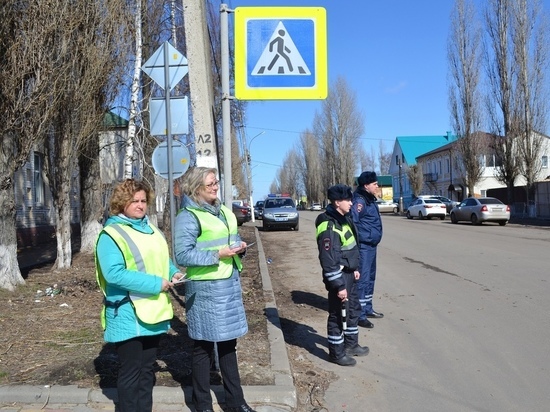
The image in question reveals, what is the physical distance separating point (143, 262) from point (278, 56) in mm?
3683

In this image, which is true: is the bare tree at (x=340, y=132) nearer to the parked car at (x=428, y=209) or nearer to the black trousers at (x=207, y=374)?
the parked car at (x=428, y=209)

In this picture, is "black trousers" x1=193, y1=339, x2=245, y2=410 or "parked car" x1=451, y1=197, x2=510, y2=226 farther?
"parked car" x1=451, y1=197, x2=510, y2=226

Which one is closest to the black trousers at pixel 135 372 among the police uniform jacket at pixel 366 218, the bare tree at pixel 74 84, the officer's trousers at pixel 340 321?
the officer's trousers at pixel 340 321

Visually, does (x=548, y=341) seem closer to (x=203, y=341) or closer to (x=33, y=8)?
(x=203, y=341)

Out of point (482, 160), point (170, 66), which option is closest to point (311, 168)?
point (482, 160)

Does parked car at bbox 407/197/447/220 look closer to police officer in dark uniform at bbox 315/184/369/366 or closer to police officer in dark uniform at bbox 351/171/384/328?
police officer in dark uniform at bbox 351/171/384/328

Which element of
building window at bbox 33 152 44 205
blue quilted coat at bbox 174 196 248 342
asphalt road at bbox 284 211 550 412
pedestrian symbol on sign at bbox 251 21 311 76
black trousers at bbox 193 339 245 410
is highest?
pedestrian symbol on sign at bbox 251 21 311 76

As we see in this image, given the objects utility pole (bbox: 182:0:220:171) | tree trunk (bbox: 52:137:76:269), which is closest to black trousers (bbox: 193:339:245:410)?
utility pole (bbox: 182:0:220:171)

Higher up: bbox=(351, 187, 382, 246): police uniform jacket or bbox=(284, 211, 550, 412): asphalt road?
bbox=(351, 187, 382, 246): police uniform jacket

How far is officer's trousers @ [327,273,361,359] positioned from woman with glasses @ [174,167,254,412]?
4.60ft

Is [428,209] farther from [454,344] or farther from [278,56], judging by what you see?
[278,56]

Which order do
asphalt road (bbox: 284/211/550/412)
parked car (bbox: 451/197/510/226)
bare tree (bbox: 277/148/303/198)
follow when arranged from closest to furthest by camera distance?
asphalt road (bbox: 284/211/550/412), parked car (bbox: 451/197/510/226), bare tree (bbox: 277/148/303/198)

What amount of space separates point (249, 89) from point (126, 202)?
10.5ft

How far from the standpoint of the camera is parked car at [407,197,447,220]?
119 ft
